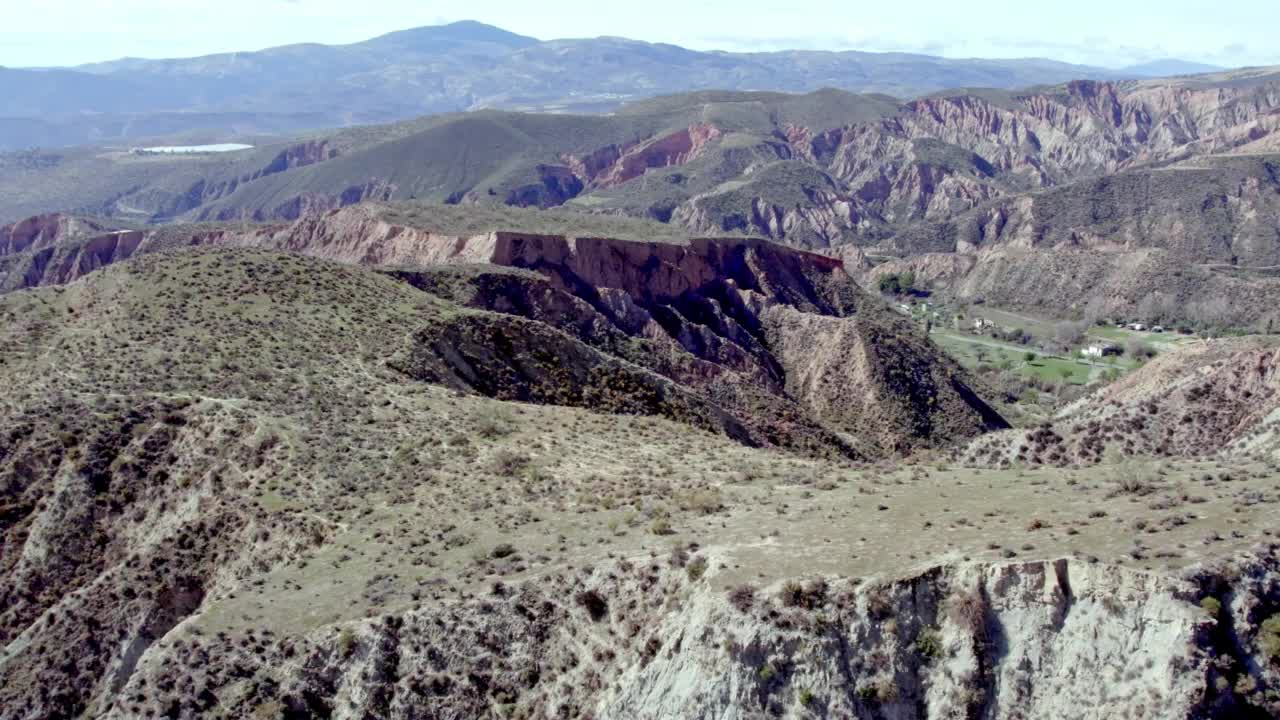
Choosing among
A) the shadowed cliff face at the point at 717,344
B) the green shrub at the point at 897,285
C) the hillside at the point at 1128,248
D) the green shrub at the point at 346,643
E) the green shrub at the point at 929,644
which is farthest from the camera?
the green shrub at the point at 897,285

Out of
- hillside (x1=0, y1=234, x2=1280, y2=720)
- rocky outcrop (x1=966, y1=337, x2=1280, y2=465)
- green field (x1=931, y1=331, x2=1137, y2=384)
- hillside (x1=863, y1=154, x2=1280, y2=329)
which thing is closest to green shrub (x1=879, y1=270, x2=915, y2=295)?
hillside (x1=863, y1=154, x2=1280, y2=329)

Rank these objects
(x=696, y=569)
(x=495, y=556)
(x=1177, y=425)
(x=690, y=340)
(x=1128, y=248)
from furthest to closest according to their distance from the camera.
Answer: (x=1128, y=248) < (x=690, y=340) < (x=1177, y=425) < (x=495, y=556) < (x=696, y=569)

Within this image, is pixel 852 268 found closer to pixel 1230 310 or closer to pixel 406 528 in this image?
pixel 1230 310

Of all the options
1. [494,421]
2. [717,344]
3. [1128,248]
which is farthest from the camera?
[1128,248]


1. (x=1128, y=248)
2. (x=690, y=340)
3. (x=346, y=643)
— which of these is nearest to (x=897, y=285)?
(x=1128, y=248)

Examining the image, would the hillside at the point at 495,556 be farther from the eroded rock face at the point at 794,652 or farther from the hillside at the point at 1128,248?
the hillside at the point at 1128,248

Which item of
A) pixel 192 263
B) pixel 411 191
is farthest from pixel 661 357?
pixel 411 191

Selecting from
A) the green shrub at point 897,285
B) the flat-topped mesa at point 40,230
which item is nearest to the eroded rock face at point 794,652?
the green shrub at point 897,285

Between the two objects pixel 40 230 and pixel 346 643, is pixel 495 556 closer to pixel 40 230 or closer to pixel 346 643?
pixel 346 643
